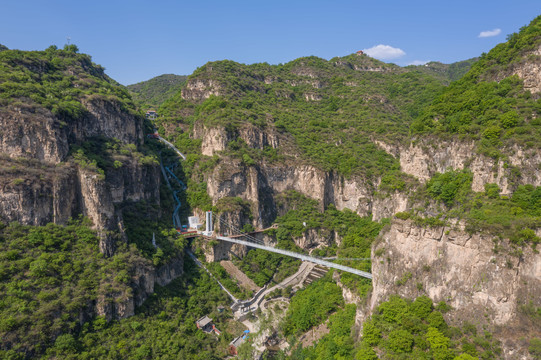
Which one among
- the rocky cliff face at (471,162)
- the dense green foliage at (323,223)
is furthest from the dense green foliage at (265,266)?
the rocky cliff face at (471,162)

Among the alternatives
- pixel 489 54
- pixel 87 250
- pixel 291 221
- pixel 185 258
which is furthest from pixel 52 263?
pixel 489 54

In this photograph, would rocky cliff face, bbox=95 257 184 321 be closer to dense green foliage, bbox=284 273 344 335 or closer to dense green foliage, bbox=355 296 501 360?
dense green foliage, bbox=284 273 344 335

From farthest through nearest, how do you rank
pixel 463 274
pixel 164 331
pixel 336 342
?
pixel 164 331
pixel 336 342
pixel 463 274

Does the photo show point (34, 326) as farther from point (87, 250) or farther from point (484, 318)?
point (484, 318)

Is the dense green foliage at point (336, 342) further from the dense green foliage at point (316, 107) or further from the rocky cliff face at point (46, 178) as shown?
the dense green foliage at point (316, 107)

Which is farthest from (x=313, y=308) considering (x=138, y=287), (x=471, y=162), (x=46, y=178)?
(x=46, y=178)

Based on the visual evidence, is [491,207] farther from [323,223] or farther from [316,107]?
[316,107]

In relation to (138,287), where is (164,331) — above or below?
below
